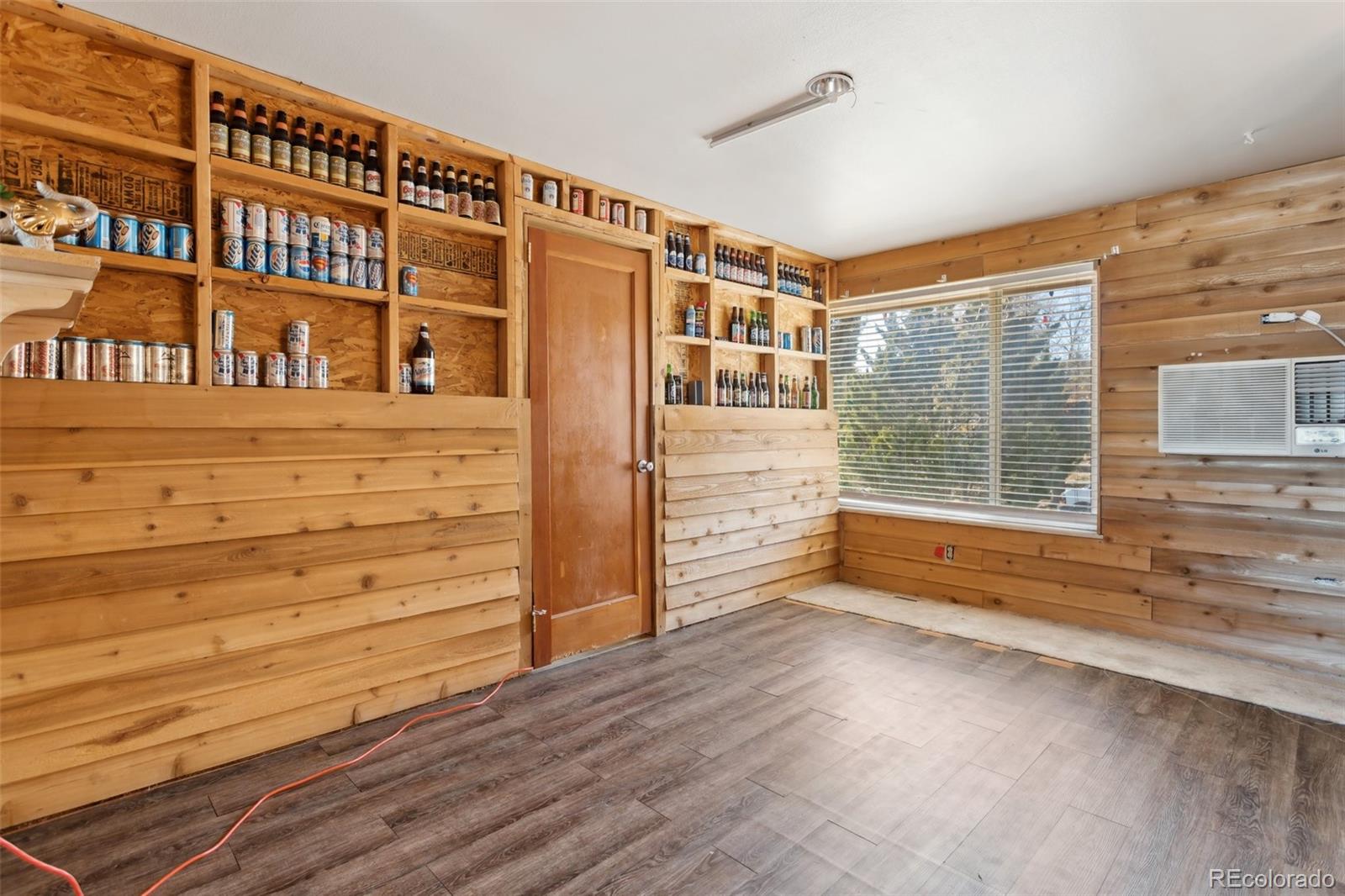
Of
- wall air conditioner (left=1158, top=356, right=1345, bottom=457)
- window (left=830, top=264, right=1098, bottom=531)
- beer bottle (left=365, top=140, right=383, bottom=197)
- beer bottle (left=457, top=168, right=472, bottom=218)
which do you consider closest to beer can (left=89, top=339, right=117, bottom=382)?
beer bottle (left=365, top=140, right=383, bottom=197)

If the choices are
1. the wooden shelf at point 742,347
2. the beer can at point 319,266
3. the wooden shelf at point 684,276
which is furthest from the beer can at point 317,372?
the wooden shelf at point 742,347

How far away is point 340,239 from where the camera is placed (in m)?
2.80

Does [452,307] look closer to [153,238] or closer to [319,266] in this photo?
[319,266]

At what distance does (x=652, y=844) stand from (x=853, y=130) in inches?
123

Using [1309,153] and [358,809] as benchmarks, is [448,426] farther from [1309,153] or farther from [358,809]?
[1309,153]

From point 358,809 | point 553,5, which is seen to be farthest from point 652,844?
point 553,5

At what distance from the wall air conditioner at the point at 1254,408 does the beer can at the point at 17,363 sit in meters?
5.29

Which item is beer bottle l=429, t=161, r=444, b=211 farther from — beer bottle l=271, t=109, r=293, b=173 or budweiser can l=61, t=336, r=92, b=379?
budweiser can l=61, t=336, r=92, b=379

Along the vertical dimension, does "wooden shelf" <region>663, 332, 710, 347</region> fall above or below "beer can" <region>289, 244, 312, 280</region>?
below

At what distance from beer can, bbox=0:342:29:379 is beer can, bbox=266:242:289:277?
0.81m

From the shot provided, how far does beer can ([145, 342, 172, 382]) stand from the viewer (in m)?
2.32

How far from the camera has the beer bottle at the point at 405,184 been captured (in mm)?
2990

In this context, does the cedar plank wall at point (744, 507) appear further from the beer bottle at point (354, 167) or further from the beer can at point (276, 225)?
the beer can at point (276, 225)

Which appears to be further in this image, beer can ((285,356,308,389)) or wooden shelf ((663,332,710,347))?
wooden shelf ((663,332,710,347))
